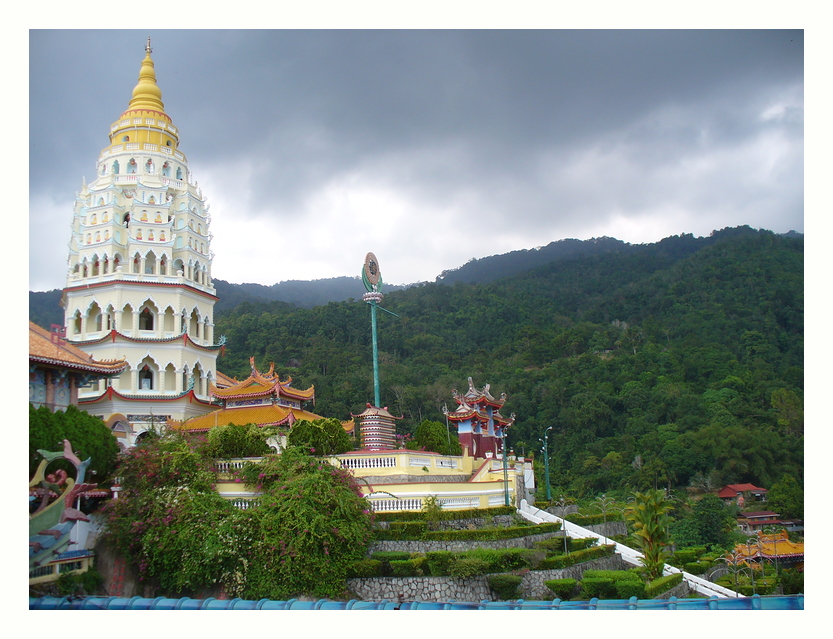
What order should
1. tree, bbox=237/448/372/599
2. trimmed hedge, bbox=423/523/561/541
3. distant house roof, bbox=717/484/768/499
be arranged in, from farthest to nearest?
1. distant house roof, bbox=717/484/768/499
2. trimmed hedge, bbox=423/523/561/541
3. tree, bbox=237/448/372/599

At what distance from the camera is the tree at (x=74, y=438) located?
1500 centimetres

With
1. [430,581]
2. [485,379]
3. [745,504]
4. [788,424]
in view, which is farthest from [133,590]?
[485,379]

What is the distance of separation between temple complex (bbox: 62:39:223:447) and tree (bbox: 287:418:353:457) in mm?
5885

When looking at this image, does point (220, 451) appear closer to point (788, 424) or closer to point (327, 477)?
point (327, 477)

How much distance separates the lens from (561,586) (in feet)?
52.5

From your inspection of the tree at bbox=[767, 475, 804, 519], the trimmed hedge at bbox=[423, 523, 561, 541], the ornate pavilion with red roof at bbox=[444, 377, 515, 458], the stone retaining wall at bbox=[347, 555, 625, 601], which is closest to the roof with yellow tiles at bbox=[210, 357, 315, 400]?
the ornate pavilion with red roof at bbox=[444, 377, 515, 458]

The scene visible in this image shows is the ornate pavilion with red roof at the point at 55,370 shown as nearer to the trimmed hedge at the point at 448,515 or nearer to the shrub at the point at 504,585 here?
the trimmed hedge at the point at 448,515

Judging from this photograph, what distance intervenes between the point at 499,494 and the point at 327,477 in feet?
17.2

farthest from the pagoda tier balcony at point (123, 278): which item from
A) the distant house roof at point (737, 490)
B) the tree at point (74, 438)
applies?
the distant house roof at point (737, 490)

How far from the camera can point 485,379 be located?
56750 millimetres

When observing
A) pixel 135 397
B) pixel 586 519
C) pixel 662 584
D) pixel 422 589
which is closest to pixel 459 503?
pixel 422 589

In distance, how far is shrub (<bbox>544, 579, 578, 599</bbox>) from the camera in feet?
52.5

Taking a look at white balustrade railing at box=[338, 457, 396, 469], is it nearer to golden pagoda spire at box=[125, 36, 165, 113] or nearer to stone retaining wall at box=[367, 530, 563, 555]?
stone retaining wall at box=[367, 530, 563, 555]

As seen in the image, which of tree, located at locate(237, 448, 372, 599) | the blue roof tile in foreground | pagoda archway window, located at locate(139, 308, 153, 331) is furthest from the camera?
pagoda archway window, located at locate(139, 308, 153, 331)
